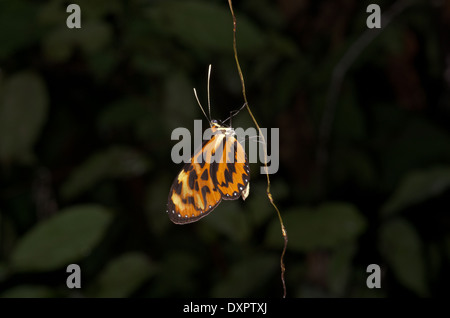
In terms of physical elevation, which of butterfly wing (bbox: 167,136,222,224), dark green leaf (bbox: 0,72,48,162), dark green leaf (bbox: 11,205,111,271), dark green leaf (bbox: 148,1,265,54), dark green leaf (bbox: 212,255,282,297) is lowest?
dark green leaf (bbox: 212,255,282,297)

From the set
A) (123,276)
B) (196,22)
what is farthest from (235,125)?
(123,276)

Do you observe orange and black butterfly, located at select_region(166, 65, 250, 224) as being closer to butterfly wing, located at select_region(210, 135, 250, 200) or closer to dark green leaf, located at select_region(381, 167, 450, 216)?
butterfly wing, located at select_region(210, 135, 250, 200)

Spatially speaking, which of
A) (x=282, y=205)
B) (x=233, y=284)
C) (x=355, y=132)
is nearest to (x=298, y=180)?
(x=282, y=205)

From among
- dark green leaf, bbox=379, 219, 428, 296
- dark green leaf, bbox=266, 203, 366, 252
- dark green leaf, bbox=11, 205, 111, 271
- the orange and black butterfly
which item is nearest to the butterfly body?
the orange and black butterfly

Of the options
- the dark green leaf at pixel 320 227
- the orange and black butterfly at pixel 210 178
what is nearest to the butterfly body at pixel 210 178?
the orange and black butterfly at pixel 210 178

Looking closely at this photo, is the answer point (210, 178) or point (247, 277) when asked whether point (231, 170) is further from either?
point (247, 277)

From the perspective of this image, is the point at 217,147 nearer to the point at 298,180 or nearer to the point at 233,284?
the point at 233,284
